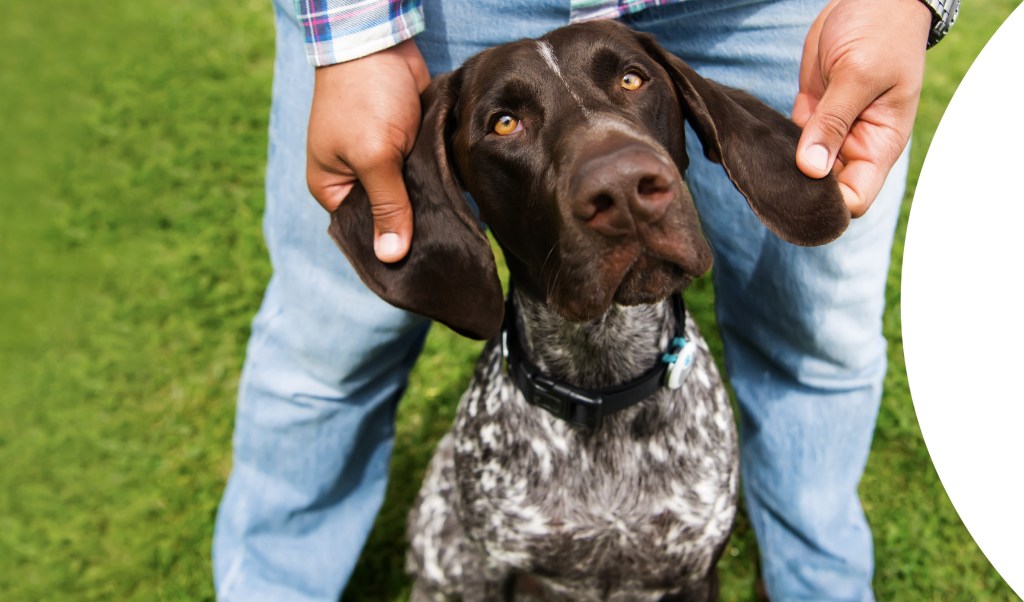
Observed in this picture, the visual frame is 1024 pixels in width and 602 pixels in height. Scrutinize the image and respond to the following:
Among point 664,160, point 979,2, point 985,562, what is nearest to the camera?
point 664,160

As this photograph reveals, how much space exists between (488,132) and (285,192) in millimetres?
806

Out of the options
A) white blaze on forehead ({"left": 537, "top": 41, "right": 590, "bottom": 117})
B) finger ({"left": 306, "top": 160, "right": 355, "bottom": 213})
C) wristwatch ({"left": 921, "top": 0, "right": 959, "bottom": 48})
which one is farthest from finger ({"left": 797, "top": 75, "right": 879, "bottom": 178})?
finger ({"left": 306, "top": 160, "right": 355, "bottom": 213})

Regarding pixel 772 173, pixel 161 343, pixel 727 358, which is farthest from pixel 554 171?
pixel 161 343

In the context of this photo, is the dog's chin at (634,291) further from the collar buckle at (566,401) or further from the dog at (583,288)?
the collar buckle at (566,401)

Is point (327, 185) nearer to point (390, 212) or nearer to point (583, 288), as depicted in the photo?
point (390, 212)

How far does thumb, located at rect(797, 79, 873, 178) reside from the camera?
2176 mm

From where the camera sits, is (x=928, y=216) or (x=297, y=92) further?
(x=297, y=92)

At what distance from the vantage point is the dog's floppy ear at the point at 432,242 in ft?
7.88

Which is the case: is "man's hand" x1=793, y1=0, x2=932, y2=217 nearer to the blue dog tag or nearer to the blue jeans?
the blue jeans

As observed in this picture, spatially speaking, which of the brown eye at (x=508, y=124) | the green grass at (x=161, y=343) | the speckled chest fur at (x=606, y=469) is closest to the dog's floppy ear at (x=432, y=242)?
the brown eye at (x=508, y=124)

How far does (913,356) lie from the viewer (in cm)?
188

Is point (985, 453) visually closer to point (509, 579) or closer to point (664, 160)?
point (664, 160)

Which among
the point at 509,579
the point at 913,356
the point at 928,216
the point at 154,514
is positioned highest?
the point at 928,216

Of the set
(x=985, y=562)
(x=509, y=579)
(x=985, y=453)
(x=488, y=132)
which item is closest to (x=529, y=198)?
(x=488, y=132)
